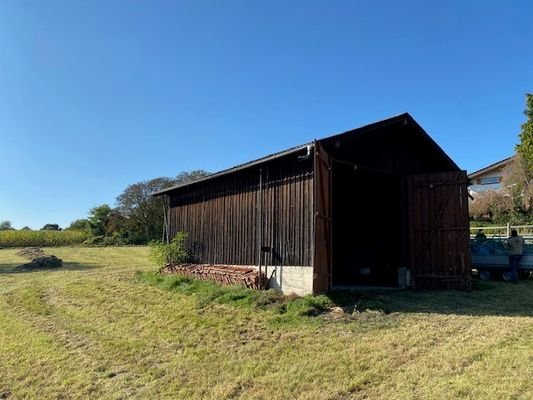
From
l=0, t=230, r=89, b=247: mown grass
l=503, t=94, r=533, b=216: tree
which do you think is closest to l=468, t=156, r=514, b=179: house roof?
l=503, t=94, r=533, b=216: tree

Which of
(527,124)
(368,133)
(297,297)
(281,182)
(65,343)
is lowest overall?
(65,343)

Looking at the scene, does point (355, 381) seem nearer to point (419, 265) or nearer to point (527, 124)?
point (419, 265)

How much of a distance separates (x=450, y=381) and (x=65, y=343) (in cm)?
639

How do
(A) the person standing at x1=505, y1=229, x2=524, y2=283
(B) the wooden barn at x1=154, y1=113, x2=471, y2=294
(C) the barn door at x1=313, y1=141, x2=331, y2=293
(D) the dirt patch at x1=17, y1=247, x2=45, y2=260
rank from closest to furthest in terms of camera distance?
(C) the barn door at x1=313, y1=141, x2=331, y2=293, (B) the wooden barn at x1=154, y1=113, x2=471, y2=294, (A) the person standing at x1=505, y1=229, x2=524, y2=283, (D) the dirt patch at x1=17, y1=247, x2=45, y2=260

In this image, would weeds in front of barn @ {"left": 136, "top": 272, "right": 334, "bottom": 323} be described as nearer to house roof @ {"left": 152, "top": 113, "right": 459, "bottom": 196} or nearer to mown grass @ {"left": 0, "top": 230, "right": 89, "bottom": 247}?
house roof @ {"left": 152, "top": 113, "right": 459, "bottom": 196}

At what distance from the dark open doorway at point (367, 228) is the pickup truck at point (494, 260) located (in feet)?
11.0

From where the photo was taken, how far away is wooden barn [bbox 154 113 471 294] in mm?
10125

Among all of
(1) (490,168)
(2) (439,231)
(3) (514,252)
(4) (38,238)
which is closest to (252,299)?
(2) (439,231)

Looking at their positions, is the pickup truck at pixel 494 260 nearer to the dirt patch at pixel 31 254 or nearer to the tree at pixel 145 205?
the dirt patch at pixel 31 254

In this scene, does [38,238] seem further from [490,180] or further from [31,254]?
[490,180]

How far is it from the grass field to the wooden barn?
1.21 m

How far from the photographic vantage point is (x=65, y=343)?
26.0 ft

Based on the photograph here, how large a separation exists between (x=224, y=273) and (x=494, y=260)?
340 inches

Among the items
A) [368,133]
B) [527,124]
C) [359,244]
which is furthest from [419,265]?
[527,124]
